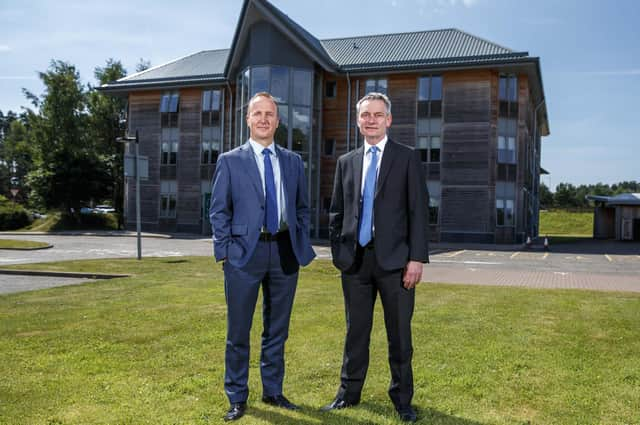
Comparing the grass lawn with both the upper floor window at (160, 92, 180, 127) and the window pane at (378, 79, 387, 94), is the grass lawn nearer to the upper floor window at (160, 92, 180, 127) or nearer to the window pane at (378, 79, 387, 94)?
the window pane at (378, 79, 387, 94)

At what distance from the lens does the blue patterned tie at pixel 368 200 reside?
158 inches

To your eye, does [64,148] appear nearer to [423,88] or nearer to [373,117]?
[423,88]

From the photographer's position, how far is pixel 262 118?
13.3ft

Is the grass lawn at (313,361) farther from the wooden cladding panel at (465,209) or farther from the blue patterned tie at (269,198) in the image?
the wooden cladding panel at (465,209)

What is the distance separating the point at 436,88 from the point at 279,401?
91.3 ft

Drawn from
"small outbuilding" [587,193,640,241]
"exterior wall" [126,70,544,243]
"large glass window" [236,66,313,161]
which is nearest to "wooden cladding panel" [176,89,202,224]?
"exterior wall" [126,70,544,243]

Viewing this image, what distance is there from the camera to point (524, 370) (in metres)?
4.93

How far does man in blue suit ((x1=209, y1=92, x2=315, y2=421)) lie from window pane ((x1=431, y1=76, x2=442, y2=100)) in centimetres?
2700

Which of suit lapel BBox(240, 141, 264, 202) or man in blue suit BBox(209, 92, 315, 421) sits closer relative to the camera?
man in blue suit BBox(209, 92, 315, 421)

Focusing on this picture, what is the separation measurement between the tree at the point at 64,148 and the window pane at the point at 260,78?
57.3ft

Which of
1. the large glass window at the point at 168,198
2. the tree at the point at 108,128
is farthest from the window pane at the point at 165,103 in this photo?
the tree at the point at 108,128

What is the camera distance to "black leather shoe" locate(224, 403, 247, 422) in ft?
12.3

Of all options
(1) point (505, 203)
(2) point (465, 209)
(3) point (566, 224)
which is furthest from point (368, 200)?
(3) point (566, 224)

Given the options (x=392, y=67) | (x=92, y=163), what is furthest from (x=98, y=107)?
(x=392, y=67)
